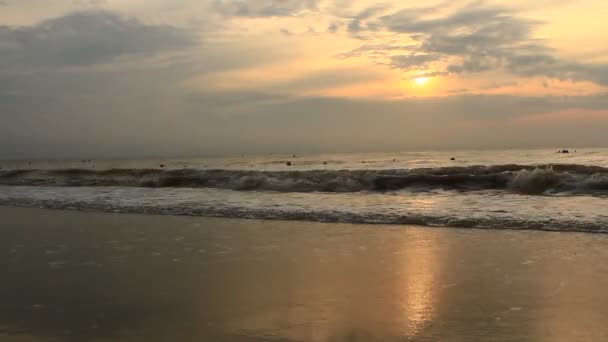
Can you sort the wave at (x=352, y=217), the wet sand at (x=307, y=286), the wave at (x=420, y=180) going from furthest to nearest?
the wave at (x=420, y=180)
the wave at (x=352, y=217)
the wet sand at (x=307, y=286)

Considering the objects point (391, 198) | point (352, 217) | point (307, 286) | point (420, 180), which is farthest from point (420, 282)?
point (420, 180)

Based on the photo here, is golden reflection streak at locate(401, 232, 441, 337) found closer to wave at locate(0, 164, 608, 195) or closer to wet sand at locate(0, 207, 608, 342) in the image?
wet sand at locate(0, 207, 608, 342)

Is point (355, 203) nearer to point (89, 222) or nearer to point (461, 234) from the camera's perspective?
point (461, 234)

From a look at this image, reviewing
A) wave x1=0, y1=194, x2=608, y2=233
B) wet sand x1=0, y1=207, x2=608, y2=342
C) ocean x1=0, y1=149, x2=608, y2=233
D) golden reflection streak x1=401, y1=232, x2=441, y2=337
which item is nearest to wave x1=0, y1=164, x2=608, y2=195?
ocean x1=0, y1=149, x2=608, y2=233

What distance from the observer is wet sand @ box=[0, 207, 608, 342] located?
12.3 ft

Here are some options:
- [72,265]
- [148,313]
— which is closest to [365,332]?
[148,313]

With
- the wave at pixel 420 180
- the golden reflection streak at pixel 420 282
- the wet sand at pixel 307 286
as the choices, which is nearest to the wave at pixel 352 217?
the wet sand at pixel 307 286

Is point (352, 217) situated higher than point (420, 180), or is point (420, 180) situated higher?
point (420, 180)

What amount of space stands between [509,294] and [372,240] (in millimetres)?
3159

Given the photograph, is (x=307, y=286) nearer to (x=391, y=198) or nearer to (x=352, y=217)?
(x=352, y=217)

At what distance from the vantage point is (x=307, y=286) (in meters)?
5.00

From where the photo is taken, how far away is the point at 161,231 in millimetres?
8992

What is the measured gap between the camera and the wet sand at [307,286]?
374 centimetres

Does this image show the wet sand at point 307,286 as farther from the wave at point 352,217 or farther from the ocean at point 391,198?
the ocean at point 391,198
